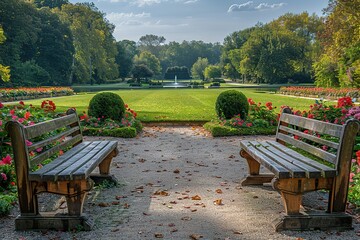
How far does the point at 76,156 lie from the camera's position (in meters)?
4.14

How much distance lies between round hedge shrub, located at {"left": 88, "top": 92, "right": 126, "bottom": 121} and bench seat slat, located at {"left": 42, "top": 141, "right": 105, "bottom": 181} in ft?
19.2

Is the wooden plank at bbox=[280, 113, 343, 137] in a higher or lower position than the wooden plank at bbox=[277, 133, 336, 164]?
higher

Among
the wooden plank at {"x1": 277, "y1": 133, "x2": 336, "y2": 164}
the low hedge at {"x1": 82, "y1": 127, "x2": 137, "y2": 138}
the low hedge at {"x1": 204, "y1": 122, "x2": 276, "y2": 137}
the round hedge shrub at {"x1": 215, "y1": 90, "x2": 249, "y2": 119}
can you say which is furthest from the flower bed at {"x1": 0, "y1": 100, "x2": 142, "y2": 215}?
the wooden plank at {"x1": 277, "y1": 133, "x2": 336, "y2": 164}

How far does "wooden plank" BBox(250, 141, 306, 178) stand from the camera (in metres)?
3.22

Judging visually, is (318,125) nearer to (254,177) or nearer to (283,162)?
(283,162)

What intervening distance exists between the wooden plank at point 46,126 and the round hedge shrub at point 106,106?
5.40 metres

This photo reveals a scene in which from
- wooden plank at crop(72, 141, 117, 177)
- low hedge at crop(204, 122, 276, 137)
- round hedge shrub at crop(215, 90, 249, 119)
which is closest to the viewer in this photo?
wooden plank at crop(72, 141, 117, 177)

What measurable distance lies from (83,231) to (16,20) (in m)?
46.2

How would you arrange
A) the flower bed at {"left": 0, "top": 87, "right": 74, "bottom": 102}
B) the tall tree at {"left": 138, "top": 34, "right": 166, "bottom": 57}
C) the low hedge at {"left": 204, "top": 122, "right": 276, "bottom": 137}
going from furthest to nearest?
the tall tree at {"left": 138, "top": 34, "right": 166, "bottom": 57} → the flower bed at {"left": 0, "top": 87, "right": 74, "bottom": 102} → the low hedge at {"left": 204, "top": 122, "right": 276, "bottom": 137}

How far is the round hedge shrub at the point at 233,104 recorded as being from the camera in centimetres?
1098

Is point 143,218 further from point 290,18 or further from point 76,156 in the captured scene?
point 290,18

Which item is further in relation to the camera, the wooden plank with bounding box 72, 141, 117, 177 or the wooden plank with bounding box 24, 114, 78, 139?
the wooden plank with bounding box 24, 114, 78, 139

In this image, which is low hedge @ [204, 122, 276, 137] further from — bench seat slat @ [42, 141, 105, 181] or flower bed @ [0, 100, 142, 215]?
bench seat slat @ [42, 141, 105, 181]

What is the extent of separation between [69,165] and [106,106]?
7.14 meters
